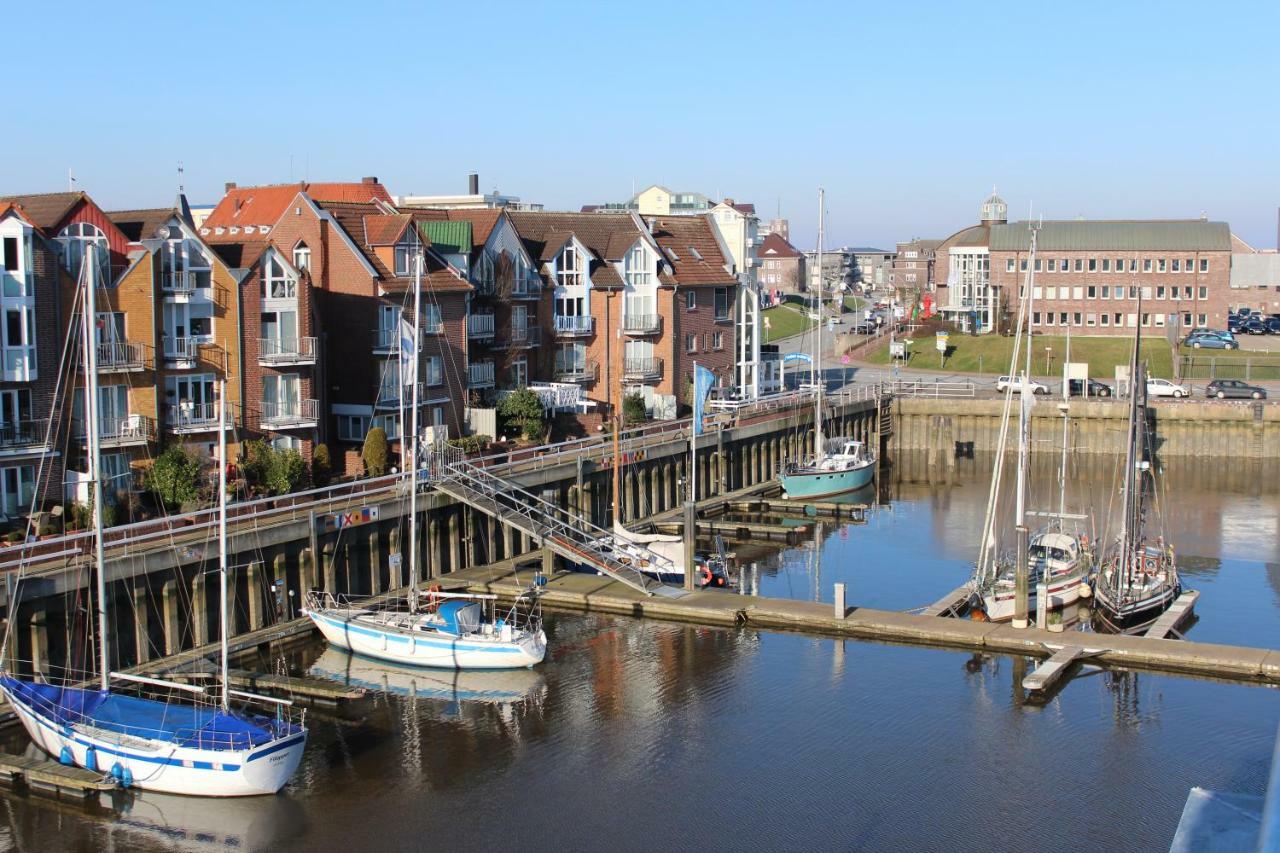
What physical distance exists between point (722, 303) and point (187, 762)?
54.0 m

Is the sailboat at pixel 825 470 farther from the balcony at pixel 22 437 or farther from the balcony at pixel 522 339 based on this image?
the balcony at pixel 22 437

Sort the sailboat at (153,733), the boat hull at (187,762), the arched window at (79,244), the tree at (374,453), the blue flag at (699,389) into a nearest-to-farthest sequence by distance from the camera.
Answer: the boat hull at (187,762) → the sailboat at (153,733) → the arched window at (79,244) → the tree at (374,453) → the blue flag at (699,389)

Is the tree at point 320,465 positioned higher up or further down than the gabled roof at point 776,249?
further down

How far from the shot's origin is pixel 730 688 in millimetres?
35469

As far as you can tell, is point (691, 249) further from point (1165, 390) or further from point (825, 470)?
point (1165, 390)

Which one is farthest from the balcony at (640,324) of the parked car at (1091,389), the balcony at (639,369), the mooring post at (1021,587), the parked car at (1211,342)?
the parked car at (1211,342)

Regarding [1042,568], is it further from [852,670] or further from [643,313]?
[643,313]

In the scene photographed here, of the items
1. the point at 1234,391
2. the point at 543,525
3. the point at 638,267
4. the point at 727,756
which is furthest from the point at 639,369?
the point at 727,756

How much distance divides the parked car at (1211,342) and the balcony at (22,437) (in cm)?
8059

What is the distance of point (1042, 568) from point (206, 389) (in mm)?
27921

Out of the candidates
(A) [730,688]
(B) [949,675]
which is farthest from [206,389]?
(B) [949,675]

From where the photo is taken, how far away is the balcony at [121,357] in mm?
42812

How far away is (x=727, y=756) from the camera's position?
1212 inches

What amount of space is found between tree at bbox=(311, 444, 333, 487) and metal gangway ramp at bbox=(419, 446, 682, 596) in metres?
3.78
